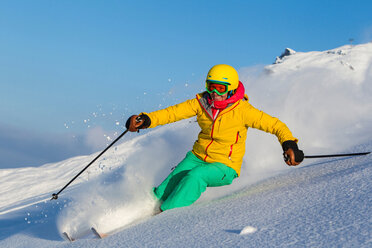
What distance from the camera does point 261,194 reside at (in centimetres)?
318

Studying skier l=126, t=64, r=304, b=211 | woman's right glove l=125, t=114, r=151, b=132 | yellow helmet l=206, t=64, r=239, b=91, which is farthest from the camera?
woman's right glove l=125, t=114, r=151, b=132

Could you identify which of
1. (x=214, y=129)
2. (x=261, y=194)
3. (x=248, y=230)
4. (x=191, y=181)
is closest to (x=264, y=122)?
(x=214, y=129)

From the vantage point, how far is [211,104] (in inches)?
147

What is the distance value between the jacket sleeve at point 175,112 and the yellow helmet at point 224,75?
343 mm

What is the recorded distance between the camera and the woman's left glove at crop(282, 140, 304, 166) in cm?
330

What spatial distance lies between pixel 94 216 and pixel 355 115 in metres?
4.76

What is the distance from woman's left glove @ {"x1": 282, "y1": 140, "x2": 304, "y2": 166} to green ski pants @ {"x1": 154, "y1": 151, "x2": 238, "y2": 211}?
24.6 inches

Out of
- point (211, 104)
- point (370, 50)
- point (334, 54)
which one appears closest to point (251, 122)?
point (211, 104)

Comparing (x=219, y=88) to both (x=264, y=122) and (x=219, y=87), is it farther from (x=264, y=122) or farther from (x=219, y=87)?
(x=264, y=122)

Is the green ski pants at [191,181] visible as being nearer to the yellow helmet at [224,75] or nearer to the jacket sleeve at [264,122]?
the jacket sleeve at [264,122]

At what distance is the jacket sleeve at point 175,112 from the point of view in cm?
389

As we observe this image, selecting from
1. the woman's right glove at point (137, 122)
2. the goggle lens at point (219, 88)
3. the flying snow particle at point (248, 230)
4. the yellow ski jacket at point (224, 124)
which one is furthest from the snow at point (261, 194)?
the goggle lens at point (219, 88)

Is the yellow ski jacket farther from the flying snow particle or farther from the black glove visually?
the flying snow particle

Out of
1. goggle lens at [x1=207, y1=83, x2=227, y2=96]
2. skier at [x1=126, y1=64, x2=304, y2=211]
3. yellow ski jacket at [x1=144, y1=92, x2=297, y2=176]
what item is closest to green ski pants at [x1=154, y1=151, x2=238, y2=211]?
skier at [x1=126, y1=64, x2=304, y2=211]
